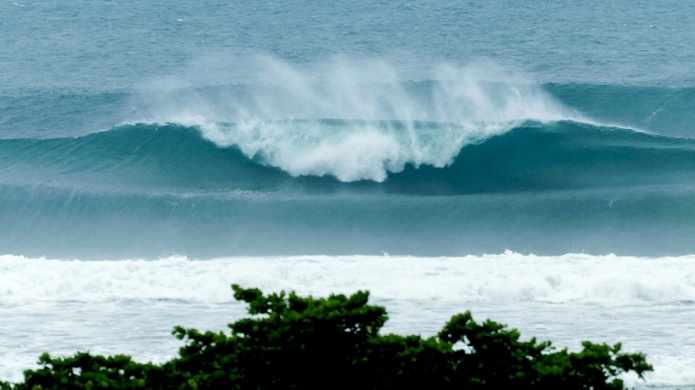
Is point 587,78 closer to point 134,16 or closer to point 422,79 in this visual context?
point 422,79

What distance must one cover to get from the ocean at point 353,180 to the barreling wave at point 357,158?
0.21ft

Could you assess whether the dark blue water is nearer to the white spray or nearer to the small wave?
the white spray

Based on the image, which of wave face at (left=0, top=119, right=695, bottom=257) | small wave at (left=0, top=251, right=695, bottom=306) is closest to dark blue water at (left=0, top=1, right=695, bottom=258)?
wave face at (left=0, top=119, right=695, bottom=257)

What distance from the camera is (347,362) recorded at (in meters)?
8.05

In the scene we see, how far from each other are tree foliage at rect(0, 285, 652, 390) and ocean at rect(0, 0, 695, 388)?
489 centimetres

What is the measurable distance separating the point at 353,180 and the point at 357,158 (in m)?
0.75

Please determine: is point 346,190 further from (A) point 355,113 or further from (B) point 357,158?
(A) point 355,113

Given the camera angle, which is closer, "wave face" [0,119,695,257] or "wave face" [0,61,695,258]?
"wave face" [0,119,695,257]

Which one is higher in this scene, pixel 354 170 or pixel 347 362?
pixel 354 170

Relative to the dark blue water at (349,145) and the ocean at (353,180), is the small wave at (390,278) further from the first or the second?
the dark blue water at (349,145)

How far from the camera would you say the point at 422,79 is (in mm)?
30609

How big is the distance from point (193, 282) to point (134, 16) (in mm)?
26844

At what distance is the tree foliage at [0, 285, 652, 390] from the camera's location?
792cm

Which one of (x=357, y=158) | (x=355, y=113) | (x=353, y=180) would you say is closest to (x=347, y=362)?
(x=353, y=180)
